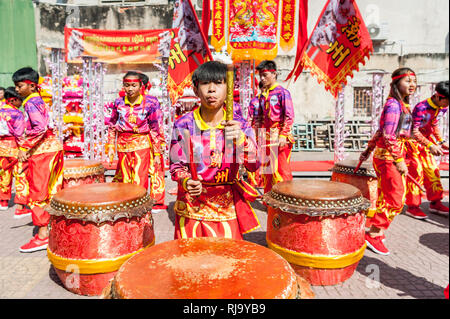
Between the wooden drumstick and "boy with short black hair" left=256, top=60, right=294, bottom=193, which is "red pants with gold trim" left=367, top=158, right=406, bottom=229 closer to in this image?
"boy with short black hair" left=256, top=60, right=294, bottom=193

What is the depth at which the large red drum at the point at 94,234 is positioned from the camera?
254cm

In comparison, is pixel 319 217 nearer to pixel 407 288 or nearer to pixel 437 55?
pixel 407 288

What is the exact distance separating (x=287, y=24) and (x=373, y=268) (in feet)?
14.1

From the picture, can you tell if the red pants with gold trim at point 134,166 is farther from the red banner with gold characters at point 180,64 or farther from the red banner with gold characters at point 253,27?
the red banner with gold characters at point 253,27

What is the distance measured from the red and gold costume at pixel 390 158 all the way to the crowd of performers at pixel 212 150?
1cm

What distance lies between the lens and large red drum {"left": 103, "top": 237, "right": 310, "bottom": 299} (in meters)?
1.26

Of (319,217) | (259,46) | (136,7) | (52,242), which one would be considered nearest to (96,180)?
(52,242)

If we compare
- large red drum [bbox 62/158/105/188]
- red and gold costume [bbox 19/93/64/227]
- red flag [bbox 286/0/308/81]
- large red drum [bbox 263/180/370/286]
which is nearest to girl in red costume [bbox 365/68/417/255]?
large red drum [bbox 263/180/370/286]

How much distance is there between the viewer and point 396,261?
3.53m

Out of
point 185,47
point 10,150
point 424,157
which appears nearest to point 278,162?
point 185,47

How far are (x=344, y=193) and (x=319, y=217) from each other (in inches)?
13.4

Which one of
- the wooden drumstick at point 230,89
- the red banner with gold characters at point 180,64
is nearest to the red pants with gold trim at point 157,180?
the red banner with gold characters at point 180,64

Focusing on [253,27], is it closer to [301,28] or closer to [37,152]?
[301,28]

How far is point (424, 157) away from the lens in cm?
507
